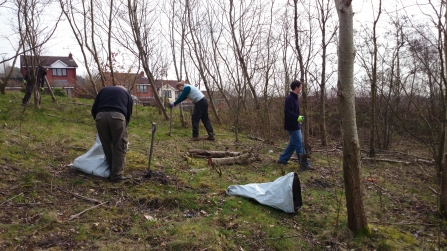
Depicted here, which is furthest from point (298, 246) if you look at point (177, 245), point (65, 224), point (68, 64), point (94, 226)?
point (68, 64)

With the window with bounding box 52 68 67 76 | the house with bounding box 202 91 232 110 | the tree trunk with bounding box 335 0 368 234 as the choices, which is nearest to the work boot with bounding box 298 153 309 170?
the tree trunk with bounding box 335 0 368 234

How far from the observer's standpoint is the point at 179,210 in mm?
4738

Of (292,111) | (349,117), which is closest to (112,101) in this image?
(349,117)

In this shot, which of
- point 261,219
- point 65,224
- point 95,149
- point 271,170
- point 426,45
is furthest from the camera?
point 426,45

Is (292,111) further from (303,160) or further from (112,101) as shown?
(112,101)

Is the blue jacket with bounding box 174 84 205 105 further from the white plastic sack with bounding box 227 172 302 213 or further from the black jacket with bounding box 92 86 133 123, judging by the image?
the white plastic sack with bounding box 227 172 302 213

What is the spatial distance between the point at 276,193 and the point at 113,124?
2568mm

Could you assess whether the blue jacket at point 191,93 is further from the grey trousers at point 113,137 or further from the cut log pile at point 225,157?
the grey trousers at point 113,137

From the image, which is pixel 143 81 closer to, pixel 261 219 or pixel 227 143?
pixel 227 143

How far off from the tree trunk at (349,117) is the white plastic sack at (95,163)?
3.56 metres

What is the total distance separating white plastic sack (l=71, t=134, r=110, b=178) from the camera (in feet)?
18.4

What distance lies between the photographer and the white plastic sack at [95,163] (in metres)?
5.59

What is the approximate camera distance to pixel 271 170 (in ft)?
24.2

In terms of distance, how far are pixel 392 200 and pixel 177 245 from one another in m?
4.24
